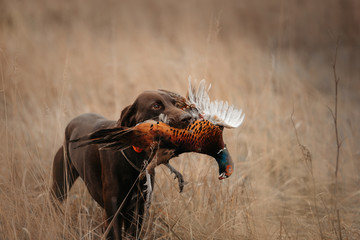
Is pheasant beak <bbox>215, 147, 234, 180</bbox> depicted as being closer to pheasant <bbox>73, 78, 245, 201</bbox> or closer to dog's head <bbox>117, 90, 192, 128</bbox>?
pheasant <bbox>73, 78, 245, 201</bbox>

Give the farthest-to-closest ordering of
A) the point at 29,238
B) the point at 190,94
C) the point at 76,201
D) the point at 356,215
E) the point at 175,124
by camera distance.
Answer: the point at 356,215 → the point at 76,201 → the point at 29,238 → the point at 190,94 → the point at 175,124

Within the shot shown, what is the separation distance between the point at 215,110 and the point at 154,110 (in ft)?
1.02

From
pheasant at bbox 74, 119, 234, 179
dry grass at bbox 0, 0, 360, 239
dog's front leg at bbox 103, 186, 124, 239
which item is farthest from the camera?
dry grass at bbox 0, 0, 360, 239

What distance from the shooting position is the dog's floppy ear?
2.13 metres

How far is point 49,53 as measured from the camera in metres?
6.57

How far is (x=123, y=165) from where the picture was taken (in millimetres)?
2209

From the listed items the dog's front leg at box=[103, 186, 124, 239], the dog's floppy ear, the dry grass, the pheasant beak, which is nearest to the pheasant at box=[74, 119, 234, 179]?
the pheasant beak

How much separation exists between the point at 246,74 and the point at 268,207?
3.41 metres

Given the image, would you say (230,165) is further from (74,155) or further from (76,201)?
(76,201)

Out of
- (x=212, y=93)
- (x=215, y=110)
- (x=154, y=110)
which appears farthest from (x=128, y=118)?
(x=212, y=93)

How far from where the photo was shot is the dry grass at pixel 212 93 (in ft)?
8.74

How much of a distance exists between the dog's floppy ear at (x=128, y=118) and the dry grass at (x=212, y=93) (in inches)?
23.3

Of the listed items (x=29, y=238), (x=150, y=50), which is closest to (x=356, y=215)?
(x=29, y=238)

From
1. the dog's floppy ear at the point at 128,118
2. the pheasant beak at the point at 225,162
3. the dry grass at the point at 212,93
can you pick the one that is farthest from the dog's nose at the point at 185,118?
the dry grass at the point at 212,93
